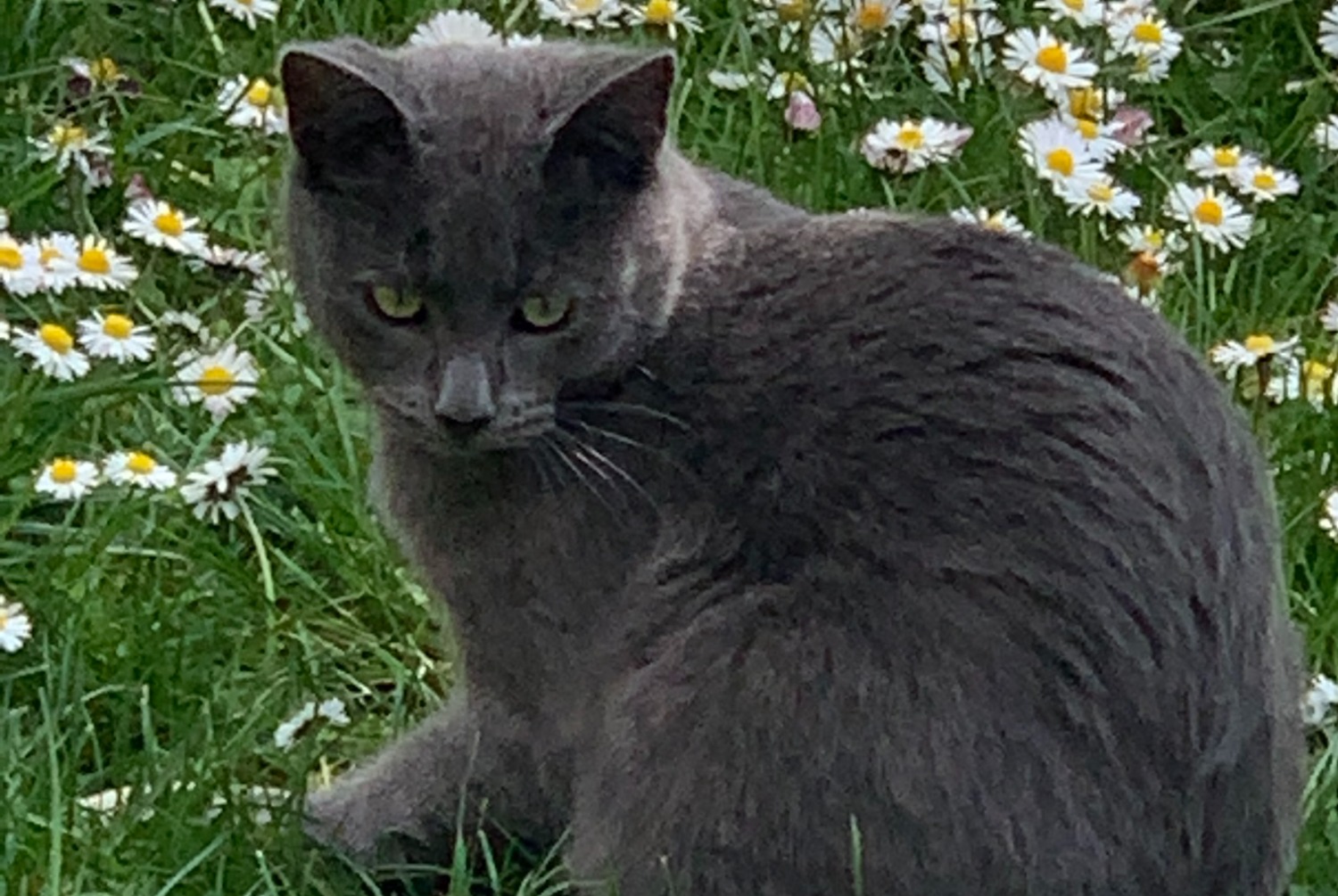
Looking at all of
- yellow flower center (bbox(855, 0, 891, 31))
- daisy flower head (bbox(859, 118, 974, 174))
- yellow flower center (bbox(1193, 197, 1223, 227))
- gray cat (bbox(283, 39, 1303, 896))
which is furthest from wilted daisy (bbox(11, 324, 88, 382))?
yellow flower center (bbox(1193, 197, 1223, 227))

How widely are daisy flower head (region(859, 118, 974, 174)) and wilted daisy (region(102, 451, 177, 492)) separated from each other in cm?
93

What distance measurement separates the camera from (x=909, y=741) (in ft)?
7.19

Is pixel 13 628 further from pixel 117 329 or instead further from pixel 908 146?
pixel 908 146

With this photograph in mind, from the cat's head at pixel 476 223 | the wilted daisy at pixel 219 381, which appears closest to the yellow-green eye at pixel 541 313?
the cat's head at pixel 476 223

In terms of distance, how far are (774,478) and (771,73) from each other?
1252mm

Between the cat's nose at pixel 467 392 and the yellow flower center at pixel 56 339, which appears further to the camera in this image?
the yellow flower center at pixel 56 339

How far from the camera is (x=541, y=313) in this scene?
231 cm

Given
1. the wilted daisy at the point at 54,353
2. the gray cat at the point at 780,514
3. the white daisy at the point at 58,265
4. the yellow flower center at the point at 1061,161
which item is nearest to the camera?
the gray cat at the point at 780,514

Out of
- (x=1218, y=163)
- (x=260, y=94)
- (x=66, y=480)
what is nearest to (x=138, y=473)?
(x=66, y=480)

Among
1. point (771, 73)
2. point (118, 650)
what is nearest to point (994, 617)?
point (118, 650)

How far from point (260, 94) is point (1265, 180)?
1213 mm

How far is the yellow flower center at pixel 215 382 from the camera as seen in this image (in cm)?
302

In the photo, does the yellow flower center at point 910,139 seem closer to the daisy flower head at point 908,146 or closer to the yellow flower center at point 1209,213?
the daisy flower head at point 908,146

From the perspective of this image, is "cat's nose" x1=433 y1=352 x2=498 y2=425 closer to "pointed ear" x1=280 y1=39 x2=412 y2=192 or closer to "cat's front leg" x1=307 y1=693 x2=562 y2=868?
"pointed ear" x1=280 y1=39 x2=412 y2=192
